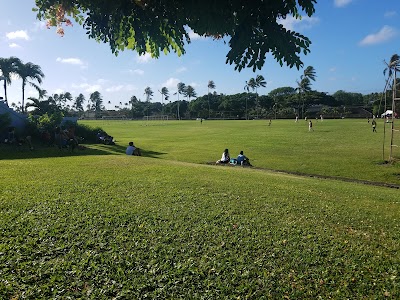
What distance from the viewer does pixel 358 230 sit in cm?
701

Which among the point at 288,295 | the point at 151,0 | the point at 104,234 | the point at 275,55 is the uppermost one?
the point at 151,0

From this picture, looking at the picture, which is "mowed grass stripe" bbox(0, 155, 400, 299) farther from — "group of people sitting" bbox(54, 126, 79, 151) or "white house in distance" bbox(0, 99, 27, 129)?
"white house in distance" bbox(0, 99, 27, 129)

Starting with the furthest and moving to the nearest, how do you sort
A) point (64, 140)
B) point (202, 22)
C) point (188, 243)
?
point (64, 140) < point (188, 243) < point (202, 22)

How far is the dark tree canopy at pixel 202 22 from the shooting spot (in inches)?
112

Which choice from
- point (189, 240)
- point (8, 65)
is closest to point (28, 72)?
point (8, 65)

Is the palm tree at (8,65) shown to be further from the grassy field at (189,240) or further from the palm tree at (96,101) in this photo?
the palm tree at (96,101)

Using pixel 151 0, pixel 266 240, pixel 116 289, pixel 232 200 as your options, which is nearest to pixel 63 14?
pixel 151 0

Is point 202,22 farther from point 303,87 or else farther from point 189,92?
point 189,92

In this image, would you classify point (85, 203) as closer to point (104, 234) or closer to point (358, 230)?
point (104, 234)

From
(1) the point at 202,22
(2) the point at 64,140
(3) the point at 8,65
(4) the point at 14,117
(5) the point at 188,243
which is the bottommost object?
(5) the point at 188,243

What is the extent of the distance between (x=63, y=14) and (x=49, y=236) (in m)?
3.98

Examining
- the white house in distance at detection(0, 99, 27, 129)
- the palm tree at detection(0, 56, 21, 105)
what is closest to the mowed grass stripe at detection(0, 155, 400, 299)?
the white house in distance at detection(0, 99, 27, 129)

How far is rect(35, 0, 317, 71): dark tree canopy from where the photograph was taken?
2.84m

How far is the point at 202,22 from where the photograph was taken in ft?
9.68
